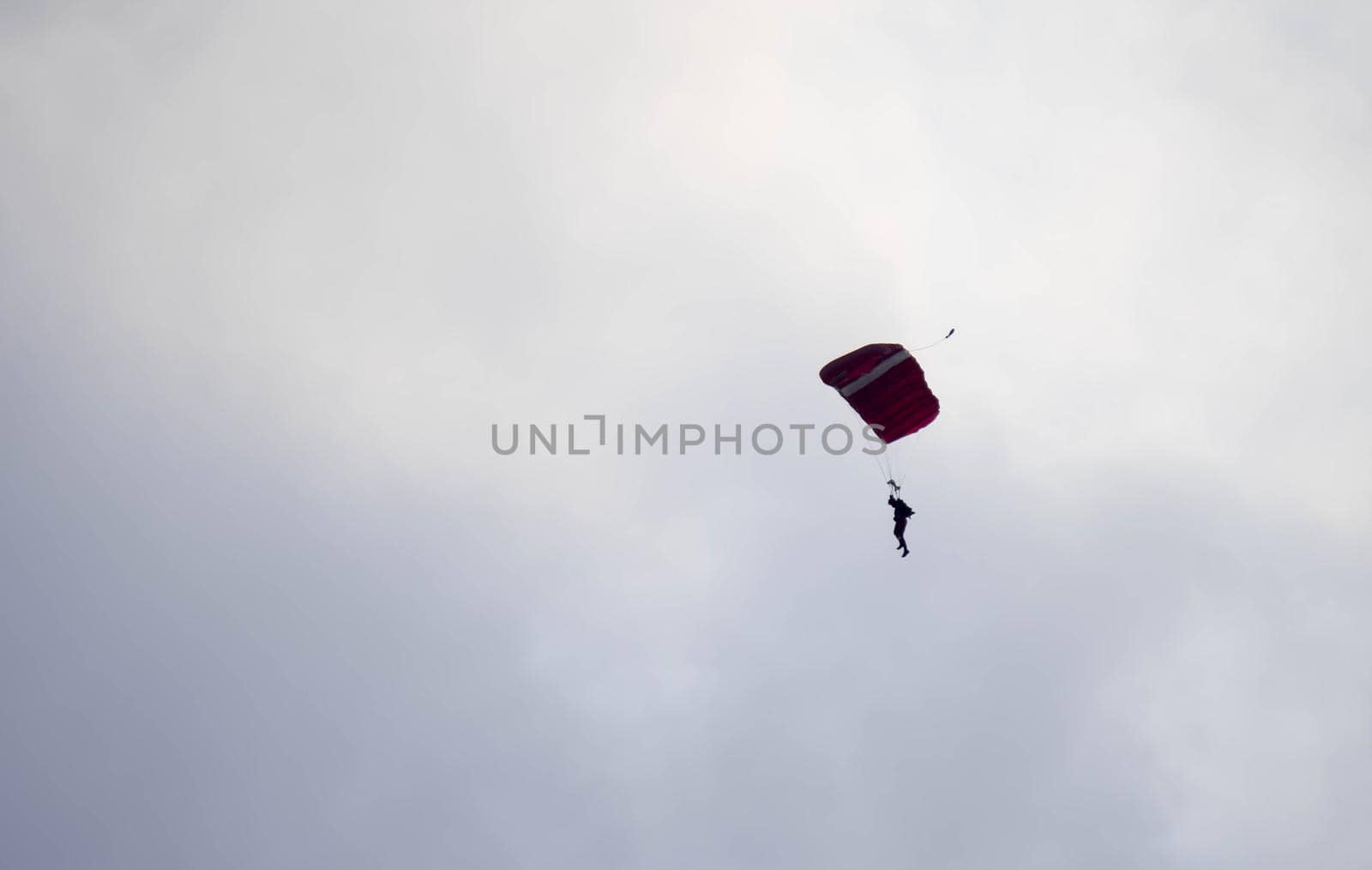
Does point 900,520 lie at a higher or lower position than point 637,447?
lower

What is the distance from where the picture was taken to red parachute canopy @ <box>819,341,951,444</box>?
38656mm

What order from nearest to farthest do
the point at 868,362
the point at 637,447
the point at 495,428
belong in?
the point at 868,362
the point at 495,428
the point at 637,447

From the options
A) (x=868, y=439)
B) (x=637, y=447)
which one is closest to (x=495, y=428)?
(x=637, y=447)

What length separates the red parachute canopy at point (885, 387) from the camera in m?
38.7

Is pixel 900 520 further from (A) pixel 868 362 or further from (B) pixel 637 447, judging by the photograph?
(B) pixel 637 447

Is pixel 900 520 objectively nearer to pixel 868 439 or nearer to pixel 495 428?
pixel 868 439

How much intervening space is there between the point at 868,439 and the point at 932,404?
2.51 meters

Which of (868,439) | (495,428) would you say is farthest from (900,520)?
(495,428)

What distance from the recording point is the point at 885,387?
39031mm

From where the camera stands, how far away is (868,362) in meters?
38.7

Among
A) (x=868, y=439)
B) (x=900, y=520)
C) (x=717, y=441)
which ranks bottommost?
(x=900, y=520)

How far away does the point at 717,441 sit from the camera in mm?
129125

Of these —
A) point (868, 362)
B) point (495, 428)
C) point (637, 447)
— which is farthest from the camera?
point (637, 447)

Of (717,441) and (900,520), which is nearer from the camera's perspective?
(900,520)
